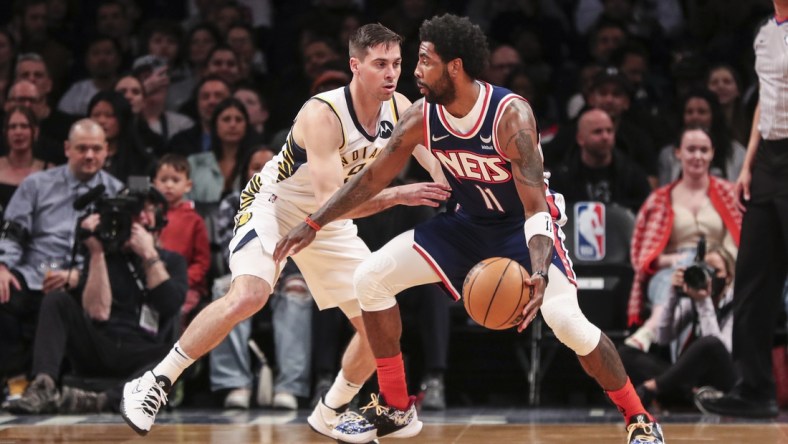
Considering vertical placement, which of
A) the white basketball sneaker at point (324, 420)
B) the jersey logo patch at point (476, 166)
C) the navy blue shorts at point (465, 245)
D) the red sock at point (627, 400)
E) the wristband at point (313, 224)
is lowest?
the white basketball sneaker at point (324, 420)

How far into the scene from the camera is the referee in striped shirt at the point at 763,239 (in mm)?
6676

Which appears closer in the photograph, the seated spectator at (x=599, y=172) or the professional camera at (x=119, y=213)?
the professional camera at (x=119, y=213)

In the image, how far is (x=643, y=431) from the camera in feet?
17.2

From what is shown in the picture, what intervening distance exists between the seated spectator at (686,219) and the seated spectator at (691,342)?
162mm

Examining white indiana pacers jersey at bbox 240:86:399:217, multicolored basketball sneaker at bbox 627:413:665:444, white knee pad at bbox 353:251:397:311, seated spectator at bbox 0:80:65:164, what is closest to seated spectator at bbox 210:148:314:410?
seated spectator at bbox 0:80:65:164

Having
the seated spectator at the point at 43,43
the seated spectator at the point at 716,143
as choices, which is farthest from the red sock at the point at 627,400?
the seated spectator at the point at 43,43

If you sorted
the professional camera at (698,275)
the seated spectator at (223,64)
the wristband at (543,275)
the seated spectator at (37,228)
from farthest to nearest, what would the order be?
1. the seated spectator at (223,64)
2. the seated spectator at (37,228)
3. the professional camera at (698,275)
4. the wristband at (543,275)

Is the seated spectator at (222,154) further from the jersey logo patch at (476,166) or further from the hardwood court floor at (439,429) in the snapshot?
the jersey logo patch at (476,166)

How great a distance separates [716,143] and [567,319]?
A: 4.13m

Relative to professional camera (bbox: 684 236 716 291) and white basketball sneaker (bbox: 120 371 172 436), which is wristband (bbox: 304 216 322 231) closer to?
white basketball sneaker (bbox: 120 371 172 436)

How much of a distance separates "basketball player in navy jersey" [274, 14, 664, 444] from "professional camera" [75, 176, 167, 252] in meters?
2.40

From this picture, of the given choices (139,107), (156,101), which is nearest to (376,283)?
(139,107)

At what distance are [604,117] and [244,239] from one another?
11.8 feet

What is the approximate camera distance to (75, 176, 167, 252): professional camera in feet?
25.0
